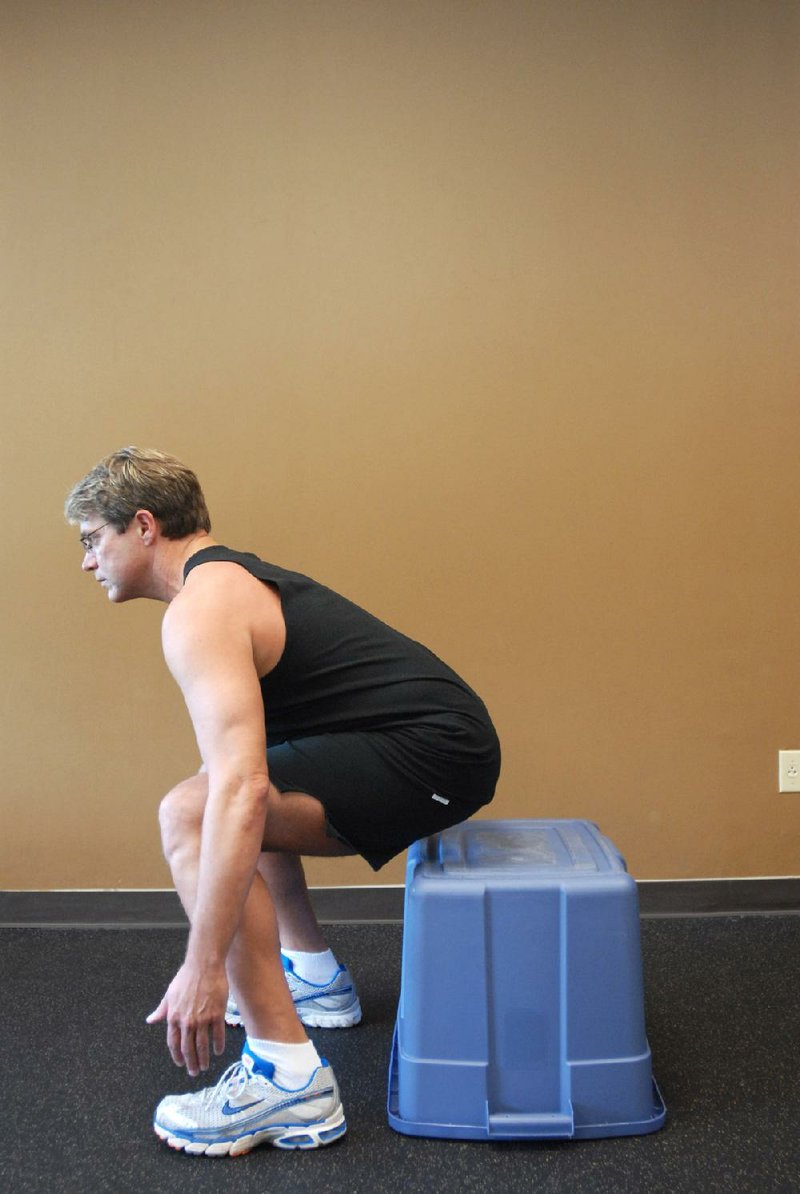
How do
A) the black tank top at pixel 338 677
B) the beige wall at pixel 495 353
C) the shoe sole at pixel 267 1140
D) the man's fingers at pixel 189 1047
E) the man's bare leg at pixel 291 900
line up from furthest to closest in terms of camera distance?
1. the beige wall at pixel 495 353
2. the man's bare leg at pixel 291 900
3. the black tank top at pixel 338 677
4. the shoe sole at pixel 267 1140
5. the man's fingers at pixel 189 1047

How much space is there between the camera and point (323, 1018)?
70.2 inches

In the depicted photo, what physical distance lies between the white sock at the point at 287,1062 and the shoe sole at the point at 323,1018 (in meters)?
0.40

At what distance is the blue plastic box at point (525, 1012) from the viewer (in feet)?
4.60

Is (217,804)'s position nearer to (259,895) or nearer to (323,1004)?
(259,895)

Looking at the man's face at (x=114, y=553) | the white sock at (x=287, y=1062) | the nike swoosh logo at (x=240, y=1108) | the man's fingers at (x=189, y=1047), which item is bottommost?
the nike swoosh logo at (x=240, y=1108)

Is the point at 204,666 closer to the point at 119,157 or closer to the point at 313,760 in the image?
the point at 313,760

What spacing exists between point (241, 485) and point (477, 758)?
110 centimetres

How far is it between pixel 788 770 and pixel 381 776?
1286mm

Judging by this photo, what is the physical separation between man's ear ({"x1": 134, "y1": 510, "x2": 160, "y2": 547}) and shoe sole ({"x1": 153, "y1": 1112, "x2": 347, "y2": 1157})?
83 cm

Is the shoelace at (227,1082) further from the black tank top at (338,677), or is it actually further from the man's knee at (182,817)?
the black tank top at (338,677)

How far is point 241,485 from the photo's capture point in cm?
240

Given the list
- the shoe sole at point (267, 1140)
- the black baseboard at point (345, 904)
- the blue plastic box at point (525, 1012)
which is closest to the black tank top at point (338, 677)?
the blue plastic box at point (525, 1012)

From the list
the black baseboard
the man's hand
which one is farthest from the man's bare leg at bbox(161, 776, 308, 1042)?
the black baseboard

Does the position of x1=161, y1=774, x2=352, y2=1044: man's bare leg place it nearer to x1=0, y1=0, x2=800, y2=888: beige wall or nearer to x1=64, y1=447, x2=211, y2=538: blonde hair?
x1=64, y1=447, x2=211, y2=538: blonde hair
